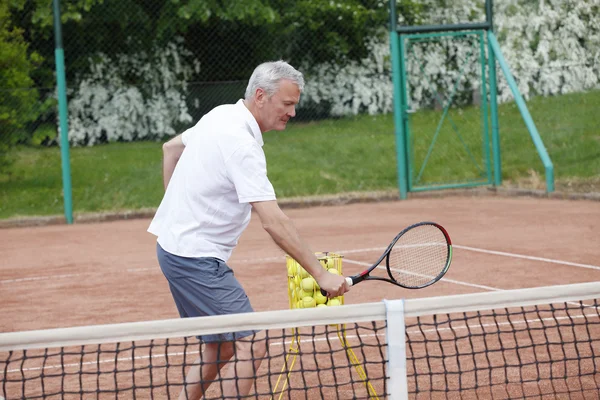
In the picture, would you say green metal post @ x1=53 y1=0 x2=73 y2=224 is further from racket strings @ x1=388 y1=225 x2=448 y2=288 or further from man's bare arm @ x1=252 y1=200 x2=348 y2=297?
man's bare arm @ x1=252 y1=200 x2=348 y2=297

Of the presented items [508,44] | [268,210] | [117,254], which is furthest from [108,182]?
[268,210]

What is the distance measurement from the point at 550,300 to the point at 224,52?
12.1m

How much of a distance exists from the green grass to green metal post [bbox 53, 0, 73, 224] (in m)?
0.82

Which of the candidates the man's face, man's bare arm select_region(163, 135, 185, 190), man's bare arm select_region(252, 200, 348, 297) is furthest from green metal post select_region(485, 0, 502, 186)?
man's bare arm select_region(252, 200, 348, 297)

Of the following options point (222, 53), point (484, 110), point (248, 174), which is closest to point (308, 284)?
point (248, 174)

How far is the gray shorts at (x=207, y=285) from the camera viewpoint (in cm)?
383

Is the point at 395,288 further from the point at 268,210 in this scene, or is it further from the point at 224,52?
the point at 224,52

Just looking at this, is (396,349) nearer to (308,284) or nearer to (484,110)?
(308,284)

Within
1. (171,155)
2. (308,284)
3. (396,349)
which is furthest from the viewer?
(171,155)

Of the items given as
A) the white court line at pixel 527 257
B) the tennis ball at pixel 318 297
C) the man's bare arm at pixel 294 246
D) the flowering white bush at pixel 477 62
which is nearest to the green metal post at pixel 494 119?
the flowering white bush at pixel 477 62

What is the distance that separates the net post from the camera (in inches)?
135

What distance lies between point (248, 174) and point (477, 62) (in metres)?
12.5

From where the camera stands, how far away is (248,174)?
12.0ft

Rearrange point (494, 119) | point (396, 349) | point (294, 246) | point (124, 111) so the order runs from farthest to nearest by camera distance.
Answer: point (124, 111)
point (494, 119)
point (294, 246)
point (396, 349)
